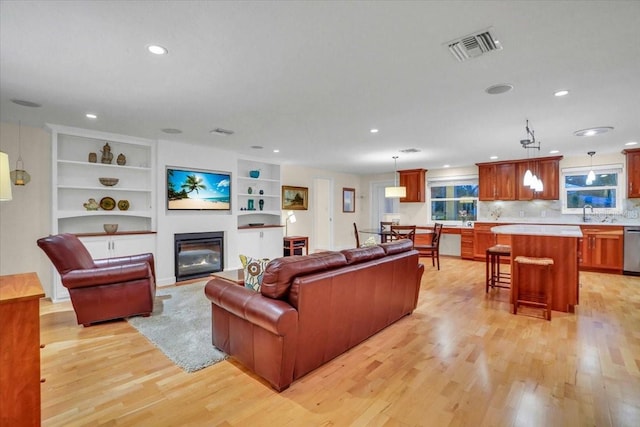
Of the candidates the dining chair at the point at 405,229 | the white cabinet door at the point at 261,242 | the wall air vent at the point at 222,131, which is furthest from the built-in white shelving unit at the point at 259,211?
the dining chair at the point at 405,229

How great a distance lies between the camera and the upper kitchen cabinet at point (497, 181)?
273 inches

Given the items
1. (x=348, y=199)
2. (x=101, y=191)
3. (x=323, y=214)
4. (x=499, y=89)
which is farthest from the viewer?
(x=348, y=199)

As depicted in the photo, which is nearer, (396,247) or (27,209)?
(396,247)

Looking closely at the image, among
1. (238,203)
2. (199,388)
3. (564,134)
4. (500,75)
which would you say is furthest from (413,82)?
(238,203)

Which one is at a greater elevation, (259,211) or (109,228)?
(259,211)

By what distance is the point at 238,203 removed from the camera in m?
6.63

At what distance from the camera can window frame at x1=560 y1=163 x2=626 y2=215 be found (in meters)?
6.04

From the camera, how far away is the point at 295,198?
789 cm

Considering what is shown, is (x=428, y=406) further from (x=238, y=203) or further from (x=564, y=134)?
(x=238, y=203)

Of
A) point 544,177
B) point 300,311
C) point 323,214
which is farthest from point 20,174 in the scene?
point 544,177

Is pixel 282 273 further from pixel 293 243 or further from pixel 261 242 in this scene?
pixel 293 243

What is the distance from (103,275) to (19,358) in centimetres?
183

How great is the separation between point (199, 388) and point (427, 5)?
2800 millimetres

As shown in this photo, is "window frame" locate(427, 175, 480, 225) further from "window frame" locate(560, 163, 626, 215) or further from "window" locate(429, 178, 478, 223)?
"window frame" locate(560, 163, 626, 215)
